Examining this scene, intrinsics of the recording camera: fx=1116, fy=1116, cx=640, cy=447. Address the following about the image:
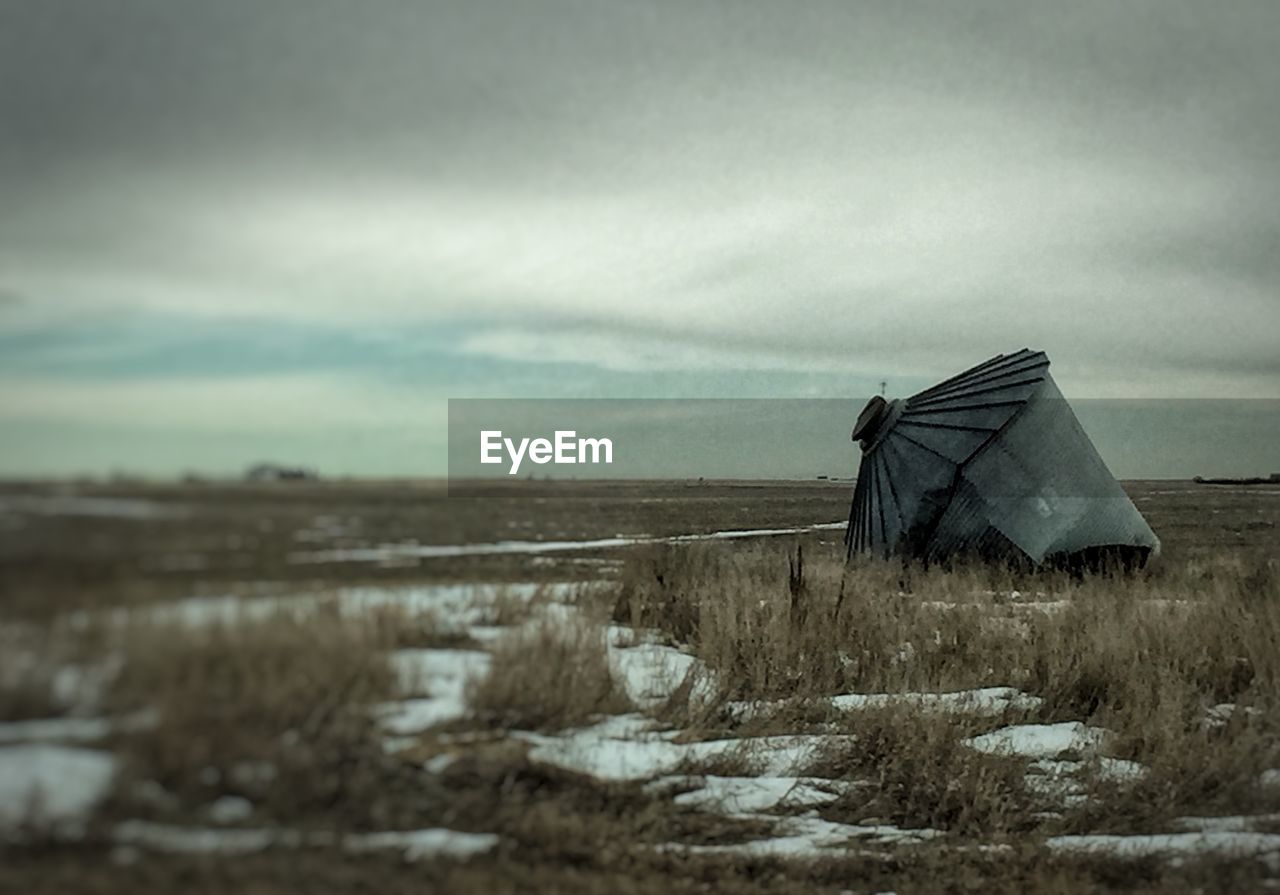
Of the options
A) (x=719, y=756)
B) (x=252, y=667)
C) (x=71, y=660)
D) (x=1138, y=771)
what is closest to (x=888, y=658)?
(x=1138, y=771)

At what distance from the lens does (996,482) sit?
9414 millimetres

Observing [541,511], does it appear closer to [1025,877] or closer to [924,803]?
[924,803]

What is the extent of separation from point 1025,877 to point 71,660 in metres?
3.68

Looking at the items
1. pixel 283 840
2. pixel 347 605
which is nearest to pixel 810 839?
pixel 347 605

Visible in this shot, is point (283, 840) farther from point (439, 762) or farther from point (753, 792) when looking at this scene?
point (753, 792)

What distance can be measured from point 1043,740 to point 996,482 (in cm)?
356

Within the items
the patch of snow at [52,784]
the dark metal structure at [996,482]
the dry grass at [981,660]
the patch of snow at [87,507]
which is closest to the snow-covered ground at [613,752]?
the patch of snow at [52,784]

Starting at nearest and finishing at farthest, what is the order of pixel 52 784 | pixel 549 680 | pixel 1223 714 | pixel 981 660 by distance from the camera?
pixel 52 784 < pixel 549 680 < pixel 1223 714 < pixel 981 660

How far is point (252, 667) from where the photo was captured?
3414mm

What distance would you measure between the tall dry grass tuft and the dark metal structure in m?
5.09

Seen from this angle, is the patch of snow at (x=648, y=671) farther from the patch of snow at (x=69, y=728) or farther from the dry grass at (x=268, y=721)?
the patch of snow at (x=69, y=728)

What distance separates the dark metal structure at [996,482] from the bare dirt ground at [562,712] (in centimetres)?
125

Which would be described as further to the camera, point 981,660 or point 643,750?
point 981,660

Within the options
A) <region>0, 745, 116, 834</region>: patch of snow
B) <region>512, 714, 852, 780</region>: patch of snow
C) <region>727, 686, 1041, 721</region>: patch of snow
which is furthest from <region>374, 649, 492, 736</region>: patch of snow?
<region>727, 686, 1041, 721</region>: patch of snow
